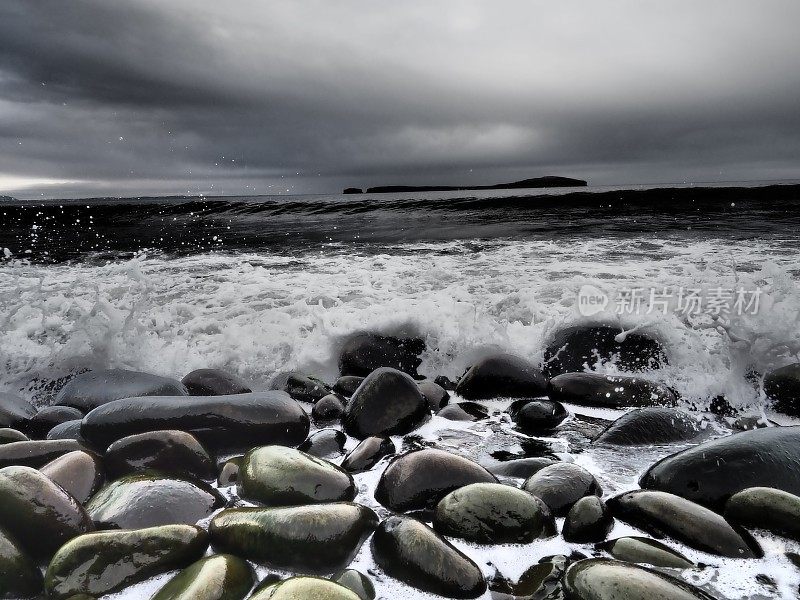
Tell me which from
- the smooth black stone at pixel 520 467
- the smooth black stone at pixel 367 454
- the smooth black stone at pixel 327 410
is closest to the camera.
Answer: the smooth black stone at pixel 520 467

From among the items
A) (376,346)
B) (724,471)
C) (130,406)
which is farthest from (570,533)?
(376,346)

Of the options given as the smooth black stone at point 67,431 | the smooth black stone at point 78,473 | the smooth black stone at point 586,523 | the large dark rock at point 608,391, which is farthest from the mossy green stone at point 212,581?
the large dark rock at point 608,391

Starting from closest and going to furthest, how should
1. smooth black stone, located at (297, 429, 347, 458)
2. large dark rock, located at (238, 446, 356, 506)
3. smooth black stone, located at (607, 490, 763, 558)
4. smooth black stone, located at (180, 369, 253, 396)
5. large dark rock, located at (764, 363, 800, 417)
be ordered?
1. smooth black stone, located at (607, 490, 763, 558)
2. large dark rock, located at (238, 446, 356, 506)
3. smooth black stone, located at (297, 429, 347, 458)
4. large dark rock, located at (764, 363, 800, 417)
5. smooth black stone, located at (180, 369, 253, 396)

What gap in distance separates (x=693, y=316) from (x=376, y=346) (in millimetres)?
2756

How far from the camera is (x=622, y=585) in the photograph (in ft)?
4.11

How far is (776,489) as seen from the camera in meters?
1.76

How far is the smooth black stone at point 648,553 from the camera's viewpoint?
1.50 metres

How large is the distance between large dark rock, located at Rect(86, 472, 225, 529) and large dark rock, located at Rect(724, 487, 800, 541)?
6.31 ft

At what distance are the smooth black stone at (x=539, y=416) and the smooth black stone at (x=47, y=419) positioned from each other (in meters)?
2.58

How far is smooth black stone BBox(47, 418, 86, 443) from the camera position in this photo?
2424mm

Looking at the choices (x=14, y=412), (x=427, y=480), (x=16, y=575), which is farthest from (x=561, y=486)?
(x=14, y=412)

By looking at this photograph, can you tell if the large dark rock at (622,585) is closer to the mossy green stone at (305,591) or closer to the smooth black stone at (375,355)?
the mossy green stone at (305,591)

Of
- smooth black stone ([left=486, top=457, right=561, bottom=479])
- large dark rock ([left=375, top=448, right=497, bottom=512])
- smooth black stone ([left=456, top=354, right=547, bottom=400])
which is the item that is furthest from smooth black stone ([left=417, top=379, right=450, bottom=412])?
large dark rock ([left=375, top=448, right=497, bottom=512])

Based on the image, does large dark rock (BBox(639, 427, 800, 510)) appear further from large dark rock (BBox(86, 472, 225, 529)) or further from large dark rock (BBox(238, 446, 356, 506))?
large dark rock (BBox(86, 472, 225, 529))
